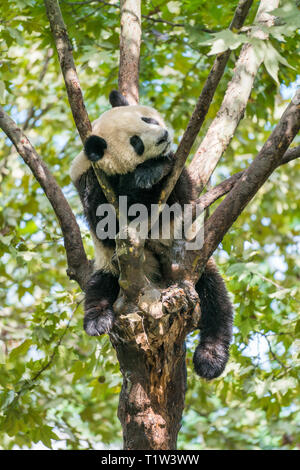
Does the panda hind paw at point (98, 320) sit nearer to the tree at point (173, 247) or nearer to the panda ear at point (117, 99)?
the tree at point (173, 247)

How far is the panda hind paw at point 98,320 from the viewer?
3342 mm

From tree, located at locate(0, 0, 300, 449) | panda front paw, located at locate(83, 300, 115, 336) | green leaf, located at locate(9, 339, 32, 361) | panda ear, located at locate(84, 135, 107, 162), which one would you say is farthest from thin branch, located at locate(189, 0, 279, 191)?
green leaf, located at locate(9, 339, 32, 361)

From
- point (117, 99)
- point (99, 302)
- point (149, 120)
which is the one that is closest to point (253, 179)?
point (149, 120)

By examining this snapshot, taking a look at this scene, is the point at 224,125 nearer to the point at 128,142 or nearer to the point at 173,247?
the point at 128,142

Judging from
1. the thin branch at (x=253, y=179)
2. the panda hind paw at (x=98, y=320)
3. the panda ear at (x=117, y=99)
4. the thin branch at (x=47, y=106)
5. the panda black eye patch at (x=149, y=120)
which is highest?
the thin branch at (x=47, y=106)

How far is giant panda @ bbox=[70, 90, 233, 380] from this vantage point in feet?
11.9

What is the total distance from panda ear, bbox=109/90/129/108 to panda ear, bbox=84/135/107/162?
748 millimetres

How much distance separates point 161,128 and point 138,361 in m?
1.75

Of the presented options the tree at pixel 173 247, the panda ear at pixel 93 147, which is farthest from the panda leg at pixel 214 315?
the panda ear at pixel 93 147

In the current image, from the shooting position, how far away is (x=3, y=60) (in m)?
4.30

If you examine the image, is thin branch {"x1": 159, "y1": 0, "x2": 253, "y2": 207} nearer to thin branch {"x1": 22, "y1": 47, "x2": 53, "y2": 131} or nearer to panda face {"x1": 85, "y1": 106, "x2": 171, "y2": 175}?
panda face {"x1": 85, "y1": 106, "x2": 171, "y2": 175}

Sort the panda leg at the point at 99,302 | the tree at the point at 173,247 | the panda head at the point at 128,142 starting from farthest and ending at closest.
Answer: the panda head at the point at 128,142 < the panda leg at the point at 99,302 < the tree at the point at 173,247
